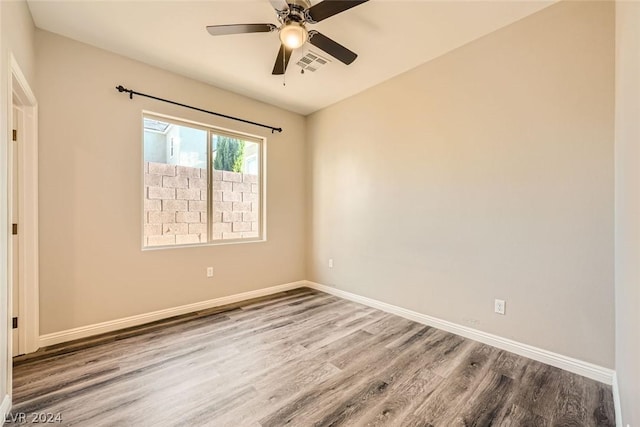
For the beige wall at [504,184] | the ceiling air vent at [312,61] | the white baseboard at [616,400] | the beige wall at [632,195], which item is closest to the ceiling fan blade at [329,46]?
the ceiling air vent at [312,61]

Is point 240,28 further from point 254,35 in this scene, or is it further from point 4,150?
point 4,150

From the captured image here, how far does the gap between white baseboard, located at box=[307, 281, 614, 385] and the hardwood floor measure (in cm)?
7

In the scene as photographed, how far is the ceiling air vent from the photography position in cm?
265

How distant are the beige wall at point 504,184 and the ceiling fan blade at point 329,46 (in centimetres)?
Result: 112

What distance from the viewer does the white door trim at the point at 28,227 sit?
2184 mm

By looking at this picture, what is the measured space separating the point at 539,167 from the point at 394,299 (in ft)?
6.36

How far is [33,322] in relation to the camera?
225 cm

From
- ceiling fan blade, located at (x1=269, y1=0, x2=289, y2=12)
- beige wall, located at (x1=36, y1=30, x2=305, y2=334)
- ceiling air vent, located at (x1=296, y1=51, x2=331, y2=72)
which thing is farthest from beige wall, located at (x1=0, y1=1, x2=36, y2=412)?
ceiling air vent, located at (x1=296, y1=51, x2=331, y2=72)

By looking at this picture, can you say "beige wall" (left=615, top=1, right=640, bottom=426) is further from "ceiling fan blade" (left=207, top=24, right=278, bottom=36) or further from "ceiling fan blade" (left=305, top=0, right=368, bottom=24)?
"ceiling fan blade" (left=207, top=24, right=278, bottom=36)

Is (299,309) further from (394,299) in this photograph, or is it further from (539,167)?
(539,167)

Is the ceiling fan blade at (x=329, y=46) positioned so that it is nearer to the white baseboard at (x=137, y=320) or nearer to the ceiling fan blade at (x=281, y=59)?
the ceiling fan blade at (x=281, y=59)

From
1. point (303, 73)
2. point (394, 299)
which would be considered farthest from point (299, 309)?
point (303, 73)

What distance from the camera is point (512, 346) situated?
2.27 meters

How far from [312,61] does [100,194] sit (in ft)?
8.17
